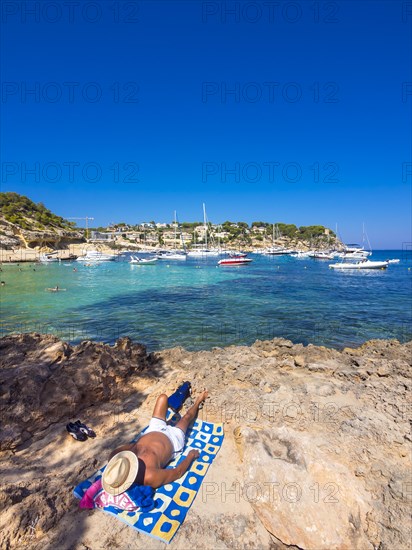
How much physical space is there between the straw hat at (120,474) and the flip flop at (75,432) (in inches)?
53.7

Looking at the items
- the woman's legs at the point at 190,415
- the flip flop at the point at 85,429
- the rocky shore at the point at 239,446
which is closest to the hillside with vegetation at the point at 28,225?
the rocky shore at the point at 239,446

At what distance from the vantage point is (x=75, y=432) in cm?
414

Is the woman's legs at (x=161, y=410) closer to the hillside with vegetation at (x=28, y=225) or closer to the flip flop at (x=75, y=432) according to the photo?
the flip flop at (x=75, y=432)

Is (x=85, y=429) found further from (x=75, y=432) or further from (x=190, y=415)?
(x=190, y=415)

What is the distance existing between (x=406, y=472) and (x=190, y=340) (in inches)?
313

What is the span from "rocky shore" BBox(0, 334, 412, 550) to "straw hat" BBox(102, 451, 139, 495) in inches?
13.4

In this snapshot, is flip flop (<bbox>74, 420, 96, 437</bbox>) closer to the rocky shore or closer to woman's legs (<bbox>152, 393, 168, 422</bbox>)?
the rocky shore

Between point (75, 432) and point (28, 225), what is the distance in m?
79.2

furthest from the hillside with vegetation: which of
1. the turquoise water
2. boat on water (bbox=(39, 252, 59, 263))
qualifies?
the turquoise water

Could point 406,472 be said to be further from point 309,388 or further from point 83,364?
point 83,364

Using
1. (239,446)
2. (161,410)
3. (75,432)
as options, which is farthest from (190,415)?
(75,432)

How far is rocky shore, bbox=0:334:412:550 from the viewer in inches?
112

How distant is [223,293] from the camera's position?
23.3 m

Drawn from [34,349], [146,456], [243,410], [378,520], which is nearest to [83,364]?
[34,349]
